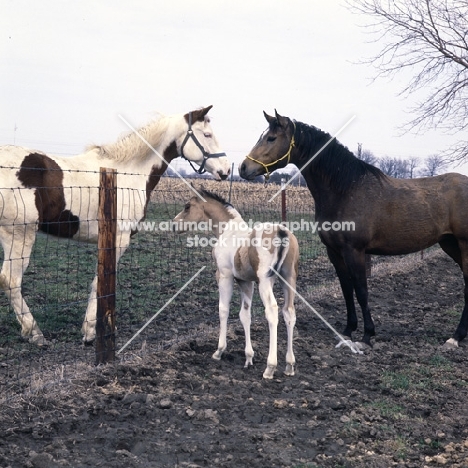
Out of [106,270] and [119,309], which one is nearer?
[106,270]

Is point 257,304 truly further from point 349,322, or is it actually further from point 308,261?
point 308,261

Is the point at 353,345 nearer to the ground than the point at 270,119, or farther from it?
nearer to the ground

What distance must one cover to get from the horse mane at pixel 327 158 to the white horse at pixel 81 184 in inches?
38.3

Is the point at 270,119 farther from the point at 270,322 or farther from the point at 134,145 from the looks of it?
the point at 270,322

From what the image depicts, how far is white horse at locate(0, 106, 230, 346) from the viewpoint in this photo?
6184 mm

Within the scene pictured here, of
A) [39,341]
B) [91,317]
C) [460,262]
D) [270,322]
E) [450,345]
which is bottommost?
[450,345]

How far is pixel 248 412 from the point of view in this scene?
4664mm

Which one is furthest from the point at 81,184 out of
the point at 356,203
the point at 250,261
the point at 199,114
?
the point at 356,203

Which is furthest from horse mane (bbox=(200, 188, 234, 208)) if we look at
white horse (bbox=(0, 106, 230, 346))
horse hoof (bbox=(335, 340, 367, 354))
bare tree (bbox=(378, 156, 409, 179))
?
bare tree (bbox=(378, 156, 409, 179))

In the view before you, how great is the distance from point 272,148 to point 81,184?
2.30m

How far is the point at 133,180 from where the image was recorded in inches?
278

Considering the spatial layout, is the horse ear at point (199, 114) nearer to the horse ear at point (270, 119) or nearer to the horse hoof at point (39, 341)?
the horse ear at point (270, 119)

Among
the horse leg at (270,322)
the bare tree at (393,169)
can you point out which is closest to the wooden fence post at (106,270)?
the horse leg at (270,322)

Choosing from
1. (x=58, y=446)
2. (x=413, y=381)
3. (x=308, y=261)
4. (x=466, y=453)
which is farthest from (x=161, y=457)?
(x=308, y=261)
